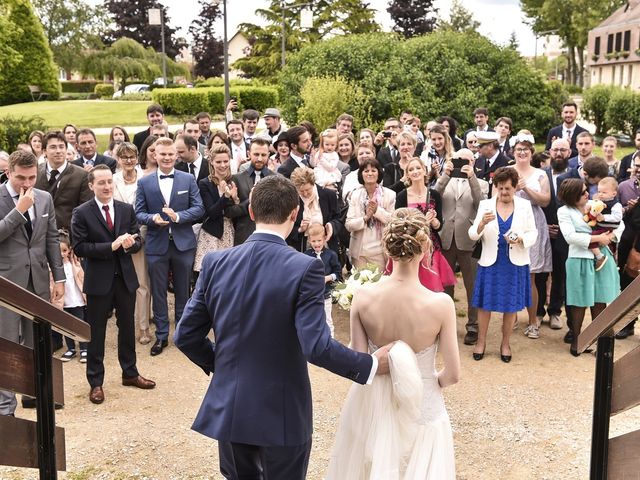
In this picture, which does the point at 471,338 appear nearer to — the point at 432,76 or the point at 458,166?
the point at 458,166

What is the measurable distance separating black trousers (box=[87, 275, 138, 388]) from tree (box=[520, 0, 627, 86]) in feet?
201

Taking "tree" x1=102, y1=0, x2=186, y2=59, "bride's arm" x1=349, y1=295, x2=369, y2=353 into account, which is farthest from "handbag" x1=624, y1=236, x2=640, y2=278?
"tree" x1=102, y1=0, x2=186, y2=59

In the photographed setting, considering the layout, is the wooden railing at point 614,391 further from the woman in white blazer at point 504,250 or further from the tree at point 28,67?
the tree at point 28,67

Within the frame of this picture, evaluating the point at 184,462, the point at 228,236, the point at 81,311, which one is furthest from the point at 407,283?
the point at 81,311

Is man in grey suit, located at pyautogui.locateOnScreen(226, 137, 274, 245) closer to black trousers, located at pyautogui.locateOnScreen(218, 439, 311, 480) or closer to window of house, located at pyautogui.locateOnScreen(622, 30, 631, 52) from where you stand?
black trousers, located at pyautogui.locateOnScreen(218, 439, 311, 480)

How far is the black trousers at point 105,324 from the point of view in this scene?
6.18 meters

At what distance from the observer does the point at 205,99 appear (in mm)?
36406

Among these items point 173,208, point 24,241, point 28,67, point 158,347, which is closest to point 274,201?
point 24,241

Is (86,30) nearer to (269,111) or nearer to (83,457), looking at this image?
(269,111)

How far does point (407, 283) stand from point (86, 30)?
64.6m

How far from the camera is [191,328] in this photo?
11.2 feet

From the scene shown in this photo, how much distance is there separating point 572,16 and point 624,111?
124 feet

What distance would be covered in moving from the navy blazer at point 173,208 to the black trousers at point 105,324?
115 centimetres

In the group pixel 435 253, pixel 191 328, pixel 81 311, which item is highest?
pixel 191 328
